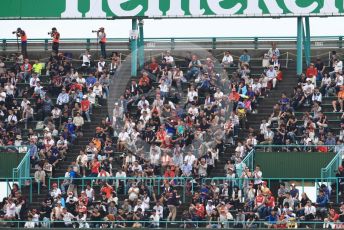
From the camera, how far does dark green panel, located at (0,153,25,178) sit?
214 ft

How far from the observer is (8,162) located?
65312 mm

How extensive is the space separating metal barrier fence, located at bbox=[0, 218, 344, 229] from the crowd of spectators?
50 mm

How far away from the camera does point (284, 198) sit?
5969 cm

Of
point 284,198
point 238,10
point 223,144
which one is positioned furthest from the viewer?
point 238,10

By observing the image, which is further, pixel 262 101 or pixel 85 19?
pixel 85 19

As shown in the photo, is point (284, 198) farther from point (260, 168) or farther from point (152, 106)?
point (152, 106)

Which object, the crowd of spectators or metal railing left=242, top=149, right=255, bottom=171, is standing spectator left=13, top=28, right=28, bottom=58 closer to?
the crowd of spectators

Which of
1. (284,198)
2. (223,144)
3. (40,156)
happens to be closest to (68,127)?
(40,156)

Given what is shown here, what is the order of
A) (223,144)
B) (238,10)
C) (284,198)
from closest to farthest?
(284,198) < (223,144) < (238,10)

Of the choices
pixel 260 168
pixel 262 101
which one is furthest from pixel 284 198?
pixel 262 101

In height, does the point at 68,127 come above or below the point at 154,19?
below

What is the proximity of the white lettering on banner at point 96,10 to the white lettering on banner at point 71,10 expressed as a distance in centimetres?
52

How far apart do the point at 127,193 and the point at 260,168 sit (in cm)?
498

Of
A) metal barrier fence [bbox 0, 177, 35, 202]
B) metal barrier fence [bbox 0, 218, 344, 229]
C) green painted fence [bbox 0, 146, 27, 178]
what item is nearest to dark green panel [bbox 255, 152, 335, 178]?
metal barrier fence [bbox 0, 218, 344, 229]
